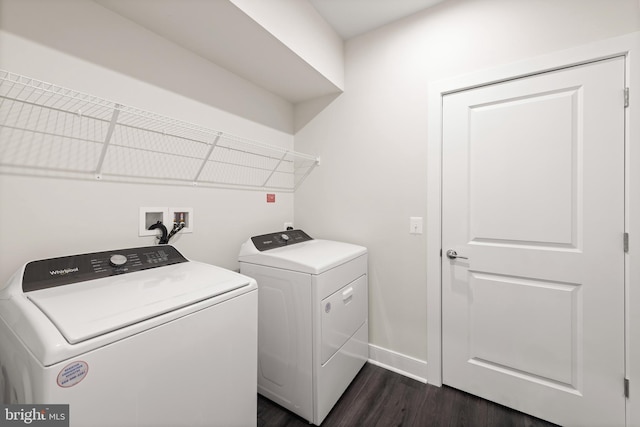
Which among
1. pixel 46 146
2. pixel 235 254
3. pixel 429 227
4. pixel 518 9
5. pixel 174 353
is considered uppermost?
pixel 518 9

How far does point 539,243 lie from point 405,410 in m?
1.27

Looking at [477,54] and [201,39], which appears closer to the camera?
[201,39]

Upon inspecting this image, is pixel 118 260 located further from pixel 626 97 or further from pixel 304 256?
pixel 626 97

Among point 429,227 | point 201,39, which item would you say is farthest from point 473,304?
point 201,39

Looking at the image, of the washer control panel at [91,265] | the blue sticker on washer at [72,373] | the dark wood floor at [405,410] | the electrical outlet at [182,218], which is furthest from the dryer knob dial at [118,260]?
the dark wood floor at [405,410]

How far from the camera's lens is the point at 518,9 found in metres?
1.50

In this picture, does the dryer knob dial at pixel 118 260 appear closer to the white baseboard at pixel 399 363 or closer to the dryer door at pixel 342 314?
the dryer door at pixel 342 314

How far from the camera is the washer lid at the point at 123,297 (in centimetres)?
72

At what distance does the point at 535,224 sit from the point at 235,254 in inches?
75.5

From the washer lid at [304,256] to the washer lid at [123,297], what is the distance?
0.38 metres

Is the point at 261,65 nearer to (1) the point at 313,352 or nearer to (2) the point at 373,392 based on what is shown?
(1) the point at 313,352

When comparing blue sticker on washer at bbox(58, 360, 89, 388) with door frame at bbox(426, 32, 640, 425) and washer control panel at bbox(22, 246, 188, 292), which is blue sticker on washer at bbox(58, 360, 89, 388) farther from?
door frame at bbox(426, 32, 640, 425)

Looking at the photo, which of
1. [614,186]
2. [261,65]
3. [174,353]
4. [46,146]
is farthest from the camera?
[261,65]

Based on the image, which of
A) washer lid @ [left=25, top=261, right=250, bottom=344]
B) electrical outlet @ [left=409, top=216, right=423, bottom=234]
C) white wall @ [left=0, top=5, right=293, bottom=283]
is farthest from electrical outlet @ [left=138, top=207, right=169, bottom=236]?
electrical outlet @ [left=409, top=216, right=423, bottom=234]
